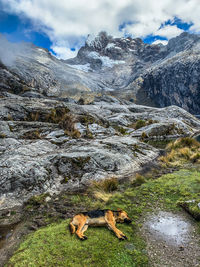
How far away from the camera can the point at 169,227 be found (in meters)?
6.02

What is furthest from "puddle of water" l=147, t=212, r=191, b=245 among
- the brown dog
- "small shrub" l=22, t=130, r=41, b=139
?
"small shrub" l=22, t=130, r=41, b=139

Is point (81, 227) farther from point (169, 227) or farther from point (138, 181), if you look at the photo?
point (138, 181)

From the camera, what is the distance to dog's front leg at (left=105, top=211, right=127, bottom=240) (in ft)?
17.5

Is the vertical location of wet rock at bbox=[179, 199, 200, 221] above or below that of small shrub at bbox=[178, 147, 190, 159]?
above

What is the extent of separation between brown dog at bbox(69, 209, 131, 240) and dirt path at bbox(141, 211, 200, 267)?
2.96 feet

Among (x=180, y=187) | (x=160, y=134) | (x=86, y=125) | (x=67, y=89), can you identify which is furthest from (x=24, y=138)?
(x=67, y=89)

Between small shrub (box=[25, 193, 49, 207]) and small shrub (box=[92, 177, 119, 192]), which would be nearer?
small shrub (box=[25, 193, 49, 207])

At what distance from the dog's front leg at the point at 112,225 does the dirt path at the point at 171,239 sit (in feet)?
2.85

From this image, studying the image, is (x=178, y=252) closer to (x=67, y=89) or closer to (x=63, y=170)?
(x=63, y=170)

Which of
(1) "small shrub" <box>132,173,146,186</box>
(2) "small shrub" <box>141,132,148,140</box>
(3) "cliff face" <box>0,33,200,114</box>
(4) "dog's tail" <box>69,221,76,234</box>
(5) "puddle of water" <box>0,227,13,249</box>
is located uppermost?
(3) "cliff face" <box>0,33,200,114</box>

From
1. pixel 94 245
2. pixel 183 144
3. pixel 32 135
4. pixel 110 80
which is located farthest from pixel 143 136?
pixel 110 80

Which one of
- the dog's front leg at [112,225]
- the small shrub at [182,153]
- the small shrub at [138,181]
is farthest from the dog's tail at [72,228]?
the small shrub at [182,153]

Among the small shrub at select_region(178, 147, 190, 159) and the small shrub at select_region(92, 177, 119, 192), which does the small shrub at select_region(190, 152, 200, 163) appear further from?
the small shrub at select_region(92, 177, 119, 192)

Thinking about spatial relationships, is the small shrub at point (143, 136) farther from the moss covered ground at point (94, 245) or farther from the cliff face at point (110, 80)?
the cliff face at point (110, 80)
